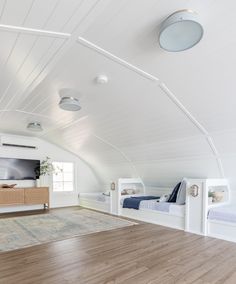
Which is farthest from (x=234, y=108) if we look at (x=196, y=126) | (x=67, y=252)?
Answer: (x=67, y=252)

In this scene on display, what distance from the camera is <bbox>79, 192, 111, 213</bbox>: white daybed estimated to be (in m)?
6.45

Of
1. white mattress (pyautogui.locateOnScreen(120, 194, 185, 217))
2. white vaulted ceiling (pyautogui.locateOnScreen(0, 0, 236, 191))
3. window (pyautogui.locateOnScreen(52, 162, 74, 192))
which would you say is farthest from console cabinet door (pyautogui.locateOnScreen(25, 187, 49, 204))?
white mattress (pyautogui.locateOnScreen(120, 194, 185, 217))

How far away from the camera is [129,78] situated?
306cm

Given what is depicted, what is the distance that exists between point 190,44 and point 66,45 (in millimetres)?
1256

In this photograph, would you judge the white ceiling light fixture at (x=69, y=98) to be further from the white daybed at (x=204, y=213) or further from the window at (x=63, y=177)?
the window at (x=63, y=177)

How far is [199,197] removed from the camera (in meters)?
4.27

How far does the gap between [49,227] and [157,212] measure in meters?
2.43

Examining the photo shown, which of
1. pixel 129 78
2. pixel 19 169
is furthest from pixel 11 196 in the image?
pixel 129 78

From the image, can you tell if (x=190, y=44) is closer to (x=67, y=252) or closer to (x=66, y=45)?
(x=66, y=45)

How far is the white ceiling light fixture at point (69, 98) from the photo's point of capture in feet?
11.4

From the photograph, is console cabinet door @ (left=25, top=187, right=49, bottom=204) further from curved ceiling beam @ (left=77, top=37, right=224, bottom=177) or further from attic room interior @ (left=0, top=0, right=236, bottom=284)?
curved ceiling beam @ (left=77, top=37, right=224, bottom=177)

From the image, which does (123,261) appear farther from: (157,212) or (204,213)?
(157,212)

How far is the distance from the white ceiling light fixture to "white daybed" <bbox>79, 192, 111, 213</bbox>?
12.1 ft

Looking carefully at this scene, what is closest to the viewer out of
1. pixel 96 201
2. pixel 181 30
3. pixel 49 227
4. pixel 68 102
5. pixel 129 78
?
pixel 181 30
